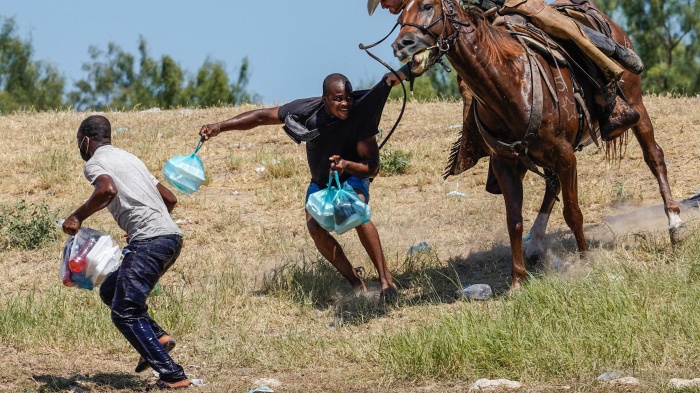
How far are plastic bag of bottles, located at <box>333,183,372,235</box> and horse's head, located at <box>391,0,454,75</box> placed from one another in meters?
1.02

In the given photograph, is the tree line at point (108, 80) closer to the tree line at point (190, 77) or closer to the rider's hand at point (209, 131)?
the tree line at point (190, 77)

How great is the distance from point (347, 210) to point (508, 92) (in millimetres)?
1502

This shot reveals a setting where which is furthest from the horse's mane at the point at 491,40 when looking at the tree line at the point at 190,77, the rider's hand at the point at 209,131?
the tree line at the point at 190,77

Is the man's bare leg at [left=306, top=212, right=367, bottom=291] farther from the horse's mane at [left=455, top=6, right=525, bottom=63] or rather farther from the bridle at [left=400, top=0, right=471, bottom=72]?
the horse's mane at [left=455, top=6, right=525, bottom=63]

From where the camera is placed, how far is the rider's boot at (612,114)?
Result: 9133 mm

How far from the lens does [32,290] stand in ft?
30.2

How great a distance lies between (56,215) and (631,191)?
578cm

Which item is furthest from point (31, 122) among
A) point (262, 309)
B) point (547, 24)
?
point (547, 24)

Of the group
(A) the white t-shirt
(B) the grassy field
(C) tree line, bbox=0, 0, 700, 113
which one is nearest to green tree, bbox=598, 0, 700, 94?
(C) tree line, bbox=0, 0, 700, 113

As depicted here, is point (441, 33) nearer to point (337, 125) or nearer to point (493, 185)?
point (337, 125)

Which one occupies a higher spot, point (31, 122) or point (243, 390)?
point (31, 122)

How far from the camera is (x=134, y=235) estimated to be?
273 inches

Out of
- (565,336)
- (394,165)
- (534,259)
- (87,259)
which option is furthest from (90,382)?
(394,165)

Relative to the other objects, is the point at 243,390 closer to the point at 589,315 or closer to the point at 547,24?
the point at 589,315
